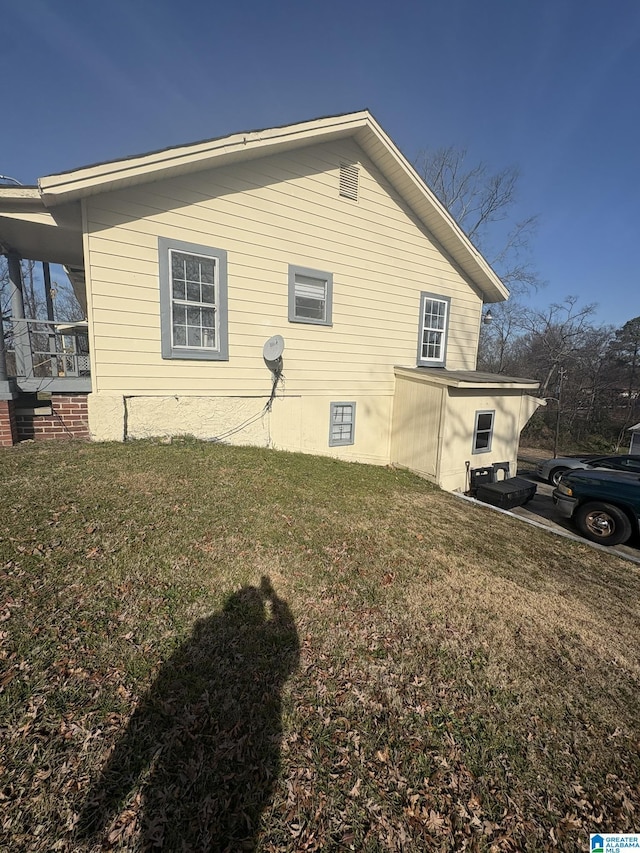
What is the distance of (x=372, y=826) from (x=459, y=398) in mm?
7527

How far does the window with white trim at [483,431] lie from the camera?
8.81 m

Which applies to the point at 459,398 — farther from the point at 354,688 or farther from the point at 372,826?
the point at 372,826

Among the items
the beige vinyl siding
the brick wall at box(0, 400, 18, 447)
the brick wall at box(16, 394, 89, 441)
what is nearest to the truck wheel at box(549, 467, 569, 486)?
the beige vinyl siding

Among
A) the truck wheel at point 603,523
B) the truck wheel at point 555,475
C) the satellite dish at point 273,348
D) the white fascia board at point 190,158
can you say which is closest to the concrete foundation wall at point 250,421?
the satellite dish at point 273,348

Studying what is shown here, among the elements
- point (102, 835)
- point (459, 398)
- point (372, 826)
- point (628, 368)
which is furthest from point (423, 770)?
point (628, 368)

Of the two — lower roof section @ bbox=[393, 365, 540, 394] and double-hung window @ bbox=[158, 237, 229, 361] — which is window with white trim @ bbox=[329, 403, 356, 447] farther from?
double-hung window @ bbox=[158, 237, 229, 361]

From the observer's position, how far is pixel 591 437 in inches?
859

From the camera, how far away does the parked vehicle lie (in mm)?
8749

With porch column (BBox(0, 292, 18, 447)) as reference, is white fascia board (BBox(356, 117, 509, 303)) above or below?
above

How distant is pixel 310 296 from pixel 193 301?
2.70m

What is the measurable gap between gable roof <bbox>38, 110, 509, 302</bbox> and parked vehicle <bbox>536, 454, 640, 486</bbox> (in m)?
Answer: 5.57

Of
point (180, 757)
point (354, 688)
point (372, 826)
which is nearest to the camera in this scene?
point (372, 826)

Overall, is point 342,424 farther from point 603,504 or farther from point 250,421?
point 603,504

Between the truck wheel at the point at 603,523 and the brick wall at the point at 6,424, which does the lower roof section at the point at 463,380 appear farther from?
the brick wall at the point at 6,424
